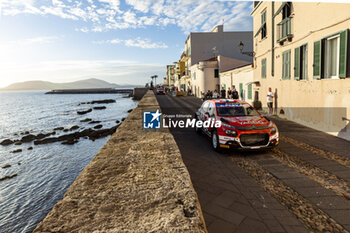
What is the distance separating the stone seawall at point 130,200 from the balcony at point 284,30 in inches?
437

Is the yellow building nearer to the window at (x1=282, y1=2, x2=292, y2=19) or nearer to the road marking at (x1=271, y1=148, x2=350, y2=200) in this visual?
the window at (x1=282, y1=2, x2=292, y2=19)

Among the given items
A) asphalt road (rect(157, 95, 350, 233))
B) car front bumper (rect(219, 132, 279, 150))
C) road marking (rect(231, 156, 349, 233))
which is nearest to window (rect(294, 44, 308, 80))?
asphalt road (rect(157, 95, 350, 233))

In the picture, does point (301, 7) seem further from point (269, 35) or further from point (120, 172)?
point (120, 172)

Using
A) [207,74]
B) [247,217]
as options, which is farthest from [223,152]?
[207,74]

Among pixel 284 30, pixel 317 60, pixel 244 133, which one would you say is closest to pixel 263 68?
pixel 284 30

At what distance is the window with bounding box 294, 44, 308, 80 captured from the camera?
11.2m

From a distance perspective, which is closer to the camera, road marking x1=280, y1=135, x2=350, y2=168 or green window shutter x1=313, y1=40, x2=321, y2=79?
road marking x1=280, y1=135, x2=350, y2=168

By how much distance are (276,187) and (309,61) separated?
8246 millimetres

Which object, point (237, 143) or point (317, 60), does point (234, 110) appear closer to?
point (237, 143)

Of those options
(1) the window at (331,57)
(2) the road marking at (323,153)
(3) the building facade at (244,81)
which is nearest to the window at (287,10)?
(1) the window at (331,57)

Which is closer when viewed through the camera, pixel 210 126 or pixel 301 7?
pixel 210 126

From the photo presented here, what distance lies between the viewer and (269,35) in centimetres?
1510

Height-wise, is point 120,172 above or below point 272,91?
below

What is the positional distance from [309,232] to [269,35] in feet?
47.1
